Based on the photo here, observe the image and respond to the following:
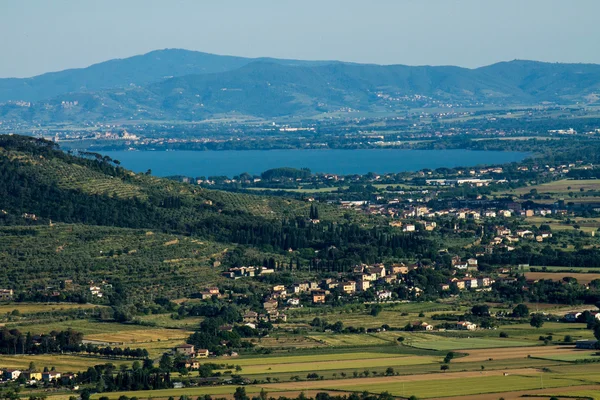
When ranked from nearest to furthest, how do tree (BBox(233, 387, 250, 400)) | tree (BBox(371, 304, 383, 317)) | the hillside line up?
tree (BBox(233, 387, 250, 400)), tree (BBox(371, 304, 383, 317)), the hillside

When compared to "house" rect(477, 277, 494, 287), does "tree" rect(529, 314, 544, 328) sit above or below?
above

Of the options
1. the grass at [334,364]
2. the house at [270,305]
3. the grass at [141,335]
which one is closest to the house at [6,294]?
the grass at [141,335]

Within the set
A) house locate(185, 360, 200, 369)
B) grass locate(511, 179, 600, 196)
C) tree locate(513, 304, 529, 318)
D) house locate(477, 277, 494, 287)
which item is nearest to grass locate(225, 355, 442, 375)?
house locate(185, 360, 200, 369)

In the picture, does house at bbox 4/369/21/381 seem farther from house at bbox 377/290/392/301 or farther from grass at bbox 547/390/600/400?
house at bbox 377/290/392/301

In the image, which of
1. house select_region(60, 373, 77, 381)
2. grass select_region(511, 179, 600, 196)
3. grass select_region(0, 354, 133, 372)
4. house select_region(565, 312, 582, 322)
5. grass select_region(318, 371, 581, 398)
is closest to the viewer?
grass select_region(318, 371, 581, 398)

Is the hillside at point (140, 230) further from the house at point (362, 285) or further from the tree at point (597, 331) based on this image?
the tree at point (597, 331)
